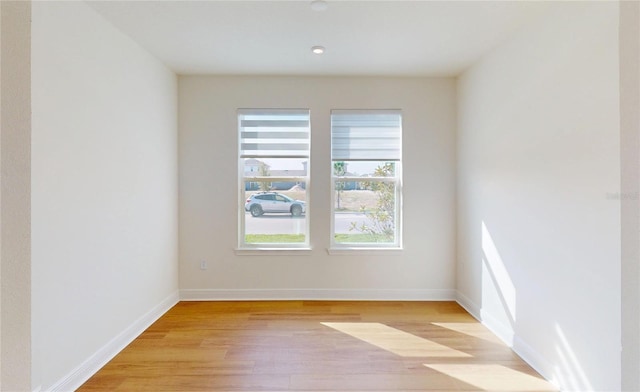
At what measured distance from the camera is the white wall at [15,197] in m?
0.77

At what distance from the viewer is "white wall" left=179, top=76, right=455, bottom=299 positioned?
379 cm

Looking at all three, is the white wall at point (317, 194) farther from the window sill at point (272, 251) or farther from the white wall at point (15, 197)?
the white wall at point (15, 197)

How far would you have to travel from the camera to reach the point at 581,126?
200 centimetres

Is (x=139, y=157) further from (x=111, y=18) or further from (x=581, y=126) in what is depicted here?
(x=581, y=126)

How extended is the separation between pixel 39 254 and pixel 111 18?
1.87 metres

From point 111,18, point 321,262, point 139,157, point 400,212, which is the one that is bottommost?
point 321,262

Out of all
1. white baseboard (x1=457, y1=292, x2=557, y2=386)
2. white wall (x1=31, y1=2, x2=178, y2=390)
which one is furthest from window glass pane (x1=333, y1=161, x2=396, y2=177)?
white wall (x1=31, y1=2, x2=178, y2=390)

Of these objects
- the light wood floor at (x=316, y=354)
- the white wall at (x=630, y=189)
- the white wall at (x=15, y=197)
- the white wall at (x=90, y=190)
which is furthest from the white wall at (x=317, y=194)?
the white wall at (x=630, y=189)

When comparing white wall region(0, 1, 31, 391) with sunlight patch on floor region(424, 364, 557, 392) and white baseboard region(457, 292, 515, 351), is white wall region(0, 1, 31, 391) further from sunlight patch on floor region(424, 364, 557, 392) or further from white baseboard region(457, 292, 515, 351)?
white baseboard region(457, 292, 515, 351)

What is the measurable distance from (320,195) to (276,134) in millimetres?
931

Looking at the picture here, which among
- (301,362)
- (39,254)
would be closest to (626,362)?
(301,362)

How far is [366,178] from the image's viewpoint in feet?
12.9

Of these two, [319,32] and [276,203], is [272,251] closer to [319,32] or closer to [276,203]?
[276,203]

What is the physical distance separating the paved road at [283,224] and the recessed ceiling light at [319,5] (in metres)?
2.30
